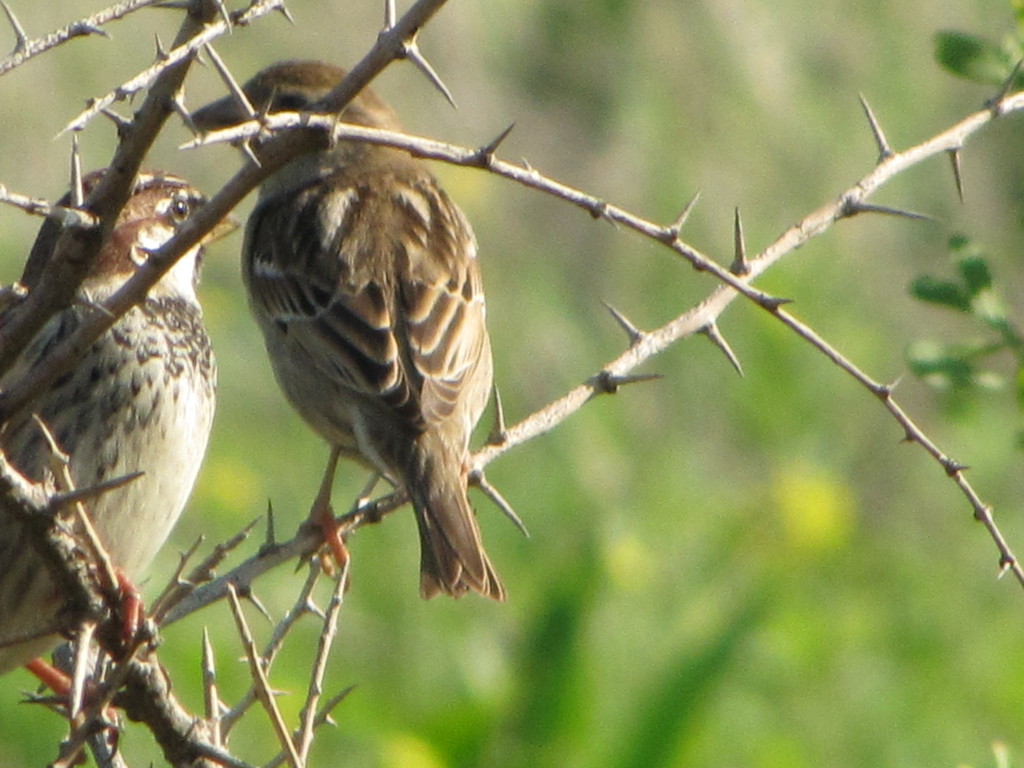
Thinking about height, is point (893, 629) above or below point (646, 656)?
above

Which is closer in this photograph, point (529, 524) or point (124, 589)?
point (124, 589)

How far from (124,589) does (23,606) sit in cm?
107

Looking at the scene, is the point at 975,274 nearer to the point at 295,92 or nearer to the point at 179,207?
the point at 179,207

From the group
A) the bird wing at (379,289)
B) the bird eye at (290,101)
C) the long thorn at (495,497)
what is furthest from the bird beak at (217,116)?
the long thorn at (495,497)

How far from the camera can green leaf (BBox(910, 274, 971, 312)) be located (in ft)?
12.5

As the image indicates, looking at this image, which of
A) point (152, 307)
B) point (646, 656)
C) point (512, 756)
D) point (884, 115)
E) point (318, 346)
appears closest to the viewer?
point (152, 307)

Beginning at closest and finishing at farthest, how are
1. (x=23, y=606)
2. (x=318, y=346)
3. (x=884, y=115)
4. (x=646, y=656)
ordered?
(x=23, y=606)
(x=318, y=346)
(x=646, y=656)
(x=884, y=115)

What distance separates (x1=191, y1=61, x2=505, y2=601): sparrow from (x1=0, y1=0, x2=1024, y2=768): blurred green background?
0.50 m

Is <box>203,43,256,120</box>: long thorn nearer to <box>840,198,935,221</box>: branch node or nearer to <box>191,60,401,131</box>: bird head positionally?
<box>840,198,935,221</box>: branch node

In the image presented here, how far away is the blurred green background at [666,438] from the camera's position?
5504 millimetres

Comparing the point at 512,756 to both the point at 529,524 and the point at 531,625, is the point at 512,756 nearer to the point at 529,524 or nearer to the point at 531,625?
the point at 531,625

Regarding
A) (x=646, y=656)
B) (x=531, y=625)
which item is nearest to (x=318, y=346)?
(x=531, y=625)

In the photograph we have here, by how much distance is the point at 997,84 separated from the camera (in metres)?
3.90

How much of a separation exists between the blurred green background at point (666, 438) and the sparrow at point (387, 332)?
1.63 ft
